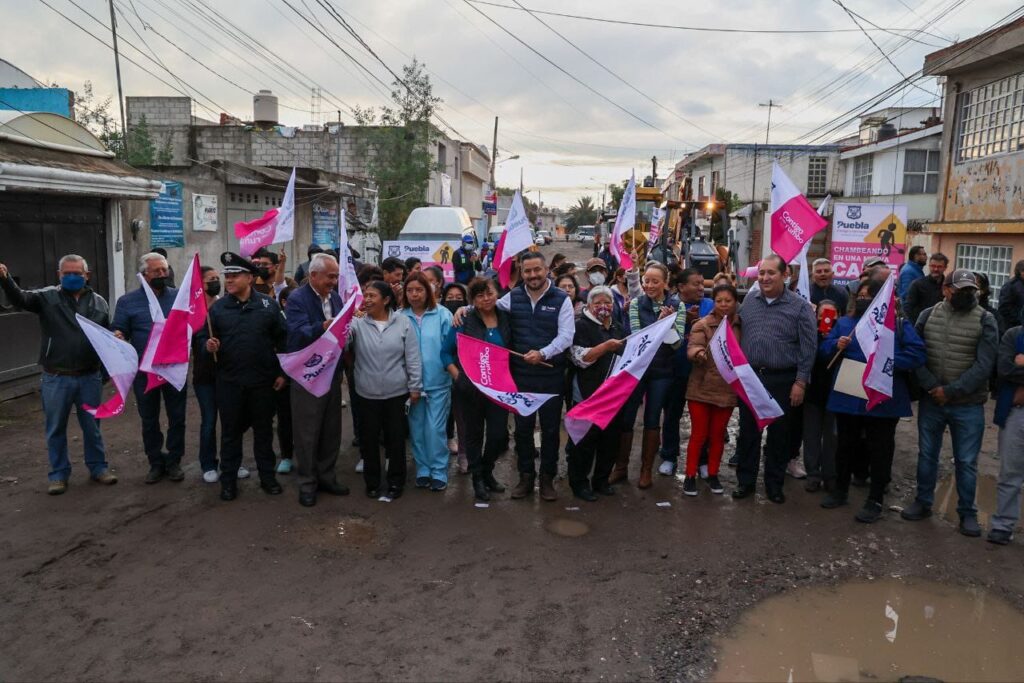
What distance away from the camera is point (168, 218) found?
13414 mm

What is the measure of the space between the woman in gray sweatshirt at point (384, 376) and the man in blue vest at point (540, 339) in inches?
32.3

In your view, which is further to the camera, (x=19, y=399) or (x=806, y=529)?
(x=19, y=399)

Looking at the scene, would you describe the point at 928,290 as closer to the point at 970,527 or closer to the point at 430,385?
the point at 970,527

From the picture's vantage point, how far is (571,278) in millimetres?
7695

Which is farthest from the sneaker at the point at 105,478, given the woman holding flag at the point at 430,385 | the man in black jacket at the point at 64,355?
the woman holding flag at the point at 430,385

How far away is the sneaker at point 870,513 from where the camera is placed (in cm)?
560

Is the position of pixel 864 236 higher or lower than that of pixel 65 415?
higher

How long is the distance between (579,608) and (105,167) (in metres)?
9.57

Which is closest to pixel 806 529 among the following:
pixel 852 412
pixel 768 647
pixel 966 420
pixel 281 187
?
pixel 852 412

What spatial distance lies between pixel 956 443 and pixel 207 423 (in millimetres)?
5883

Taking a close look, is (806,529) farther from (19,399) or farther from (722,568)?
(19,399)

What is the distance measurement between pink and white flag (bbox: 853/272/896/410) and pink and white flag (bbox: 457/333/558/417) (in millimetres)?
2308

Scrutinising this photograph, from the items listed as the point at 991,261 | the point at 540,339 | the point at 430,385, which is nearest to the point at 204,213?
the point at 430,385

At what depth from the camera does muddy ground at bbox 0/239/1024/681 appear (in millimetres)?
3818
